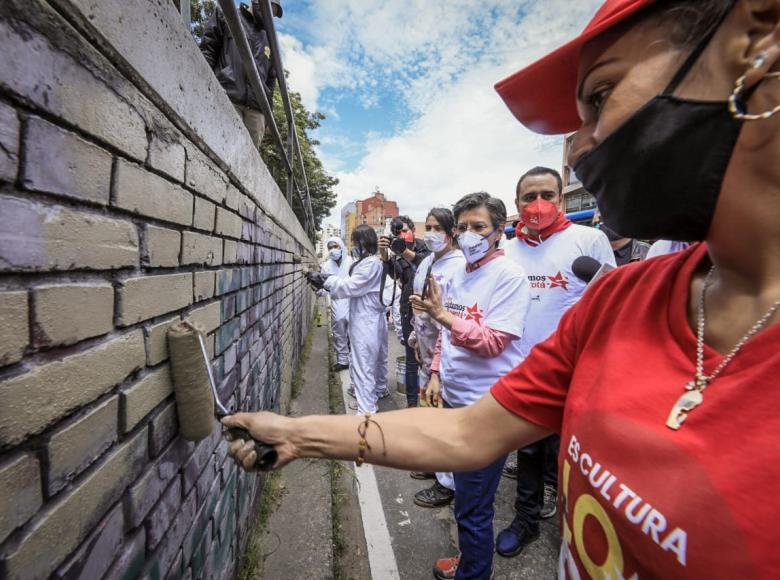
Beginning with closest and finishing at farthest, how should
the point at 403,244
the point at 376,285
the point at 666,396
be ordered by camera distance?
the point at 666,396
the point at 403,244
the point at 376,285

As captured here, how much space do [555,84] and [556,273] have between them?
76.3 inches

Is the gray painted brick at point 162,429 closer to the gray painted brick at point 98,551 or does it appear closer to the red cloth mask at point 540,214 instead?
the gray painted brick at point 98,551

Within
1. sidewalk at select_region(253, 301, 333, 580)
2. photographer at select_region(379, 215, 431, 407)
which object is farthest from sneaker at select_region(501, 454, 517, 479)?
sidewalk at select_region(253, 301, 333, 580)

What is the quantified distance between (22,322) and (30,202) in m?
0.18

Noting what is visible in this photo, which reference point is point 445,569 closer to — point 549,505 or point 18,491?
point 549,505

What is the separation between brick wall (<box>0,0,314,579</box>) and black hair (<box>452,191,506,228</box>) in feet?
5.49

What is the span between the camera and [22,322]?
585mm

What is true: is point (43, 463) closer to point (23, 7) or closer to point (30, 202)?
point (30, 202)

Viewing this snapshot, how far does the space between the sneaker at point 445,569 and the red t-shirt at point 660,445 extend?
1.62 metres

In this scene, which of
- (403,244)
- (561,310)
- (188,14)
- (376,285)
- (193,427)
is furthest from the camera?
(376,285)

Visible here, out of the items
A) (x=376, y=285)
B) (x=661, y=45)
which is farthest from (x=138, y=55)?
(x=376, y=285)

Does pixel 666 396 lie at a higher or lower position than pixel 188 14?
lower

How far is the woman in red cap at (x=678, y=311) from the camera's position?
61 cm

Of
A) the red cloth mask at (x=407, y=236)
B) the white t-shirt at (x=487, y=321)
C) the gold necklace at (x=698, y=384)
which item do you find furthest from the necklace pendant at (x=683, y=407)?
the red cloth mask at (x=407, y=236)
